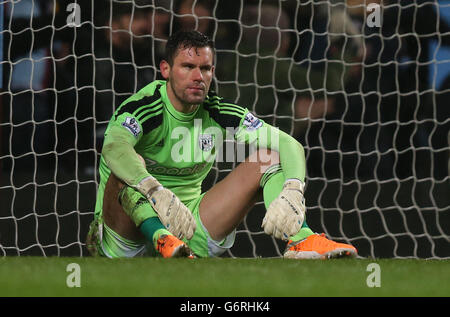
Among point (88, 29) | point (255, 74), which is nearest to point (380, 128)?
point (255, 74)

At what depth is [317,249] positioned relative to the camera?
10.6 feet

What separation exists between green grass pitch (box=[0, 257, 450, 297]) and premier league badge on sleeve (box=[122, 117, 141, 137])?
0.60 metres

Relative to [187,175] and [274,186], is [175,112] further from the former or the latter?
[274,186]

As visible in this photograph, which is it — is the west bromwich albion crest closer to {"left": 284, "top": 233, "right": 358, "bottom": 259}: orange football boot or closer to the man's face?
the man's face

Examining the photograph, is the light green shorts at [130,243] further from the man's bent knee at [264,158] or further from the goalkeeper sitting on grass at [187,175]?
the man's bent knee at [264,158]

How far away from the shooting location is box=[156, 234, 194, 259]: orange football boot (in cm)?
311

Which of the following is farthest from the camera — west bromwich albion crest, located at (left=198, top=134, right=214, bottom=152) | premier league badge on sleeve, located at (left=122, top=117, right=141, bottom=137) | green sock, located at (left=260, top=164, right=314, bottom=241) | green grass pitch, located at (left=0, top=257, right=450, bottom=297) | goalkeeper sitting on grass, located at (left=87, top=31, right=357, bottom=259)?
west bromwich albion crest, located at (left=198, top=134, right=214, bottom=152)

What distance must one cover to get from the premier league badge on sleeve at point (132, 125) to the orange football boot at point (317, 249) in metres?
0.78

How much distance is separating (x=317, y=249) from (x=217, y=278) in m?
0.79

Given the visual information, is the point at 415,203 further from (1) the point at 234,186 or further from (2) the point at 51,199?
(2) the point at 51,199

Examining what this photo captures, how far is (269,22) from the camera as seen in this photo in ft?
16.9

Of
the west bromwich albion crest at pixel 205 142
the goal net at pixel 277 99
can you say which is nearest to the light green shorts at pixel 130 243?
the west bromwich albion crest at pixel 205 142

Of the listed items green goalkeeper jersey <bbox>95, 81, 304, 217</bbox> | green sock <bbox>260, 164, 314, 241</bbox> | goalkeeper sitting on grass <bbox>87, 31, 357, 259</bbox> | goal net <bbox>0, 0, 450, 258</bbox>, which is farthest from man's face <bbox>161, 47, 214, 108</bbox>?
goal net <bbox>0, 0, 450, 258</bbox>

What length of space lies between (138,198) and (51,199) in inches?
63.6
